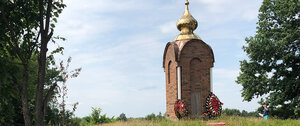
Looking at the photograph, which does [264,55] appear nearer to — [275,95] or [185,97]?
[275,95]

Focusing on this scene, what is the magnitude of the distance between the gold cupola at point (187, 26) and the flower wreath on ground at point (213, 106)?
4.71m

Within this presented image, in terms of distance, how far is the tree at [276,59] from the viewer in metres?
21.2

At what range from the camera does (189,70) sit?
68.7 ft

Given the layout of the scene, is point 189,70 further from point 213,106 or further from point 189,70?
point 213,106

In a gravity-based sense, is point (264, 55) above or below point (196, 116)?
above

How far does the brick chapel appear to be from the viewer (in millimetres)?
20641

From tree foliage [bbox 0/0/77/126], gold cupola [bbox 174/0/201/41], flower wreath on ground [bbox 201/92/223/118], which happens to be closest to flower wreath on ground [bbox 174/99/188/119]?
flower wreath on ground [bbox 201/92/223/118]

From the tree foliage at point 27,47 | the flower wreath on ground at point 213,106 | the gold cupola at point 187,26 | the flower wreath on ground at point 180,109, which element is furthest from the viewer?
the gold cupola at point 187,26

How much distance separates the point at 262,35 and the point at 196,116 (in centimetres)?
813

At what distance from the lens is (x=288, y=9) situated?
68.8 feet

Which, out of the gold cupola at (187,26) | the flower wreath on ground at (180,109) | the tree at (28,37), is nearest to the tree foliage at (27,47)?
the tree at (28,37)

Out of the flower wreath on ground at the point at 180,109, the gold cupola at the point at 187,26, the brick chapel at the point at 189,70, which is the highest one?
the gold cupola at the point at 187,26

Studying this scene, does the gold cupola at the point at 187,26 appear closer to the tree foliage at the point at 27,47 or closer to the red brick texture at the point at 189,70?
the red brick texture at the point at 189,70

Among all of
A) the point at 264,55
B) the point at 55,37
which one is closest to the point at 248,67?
the point at 264,55
